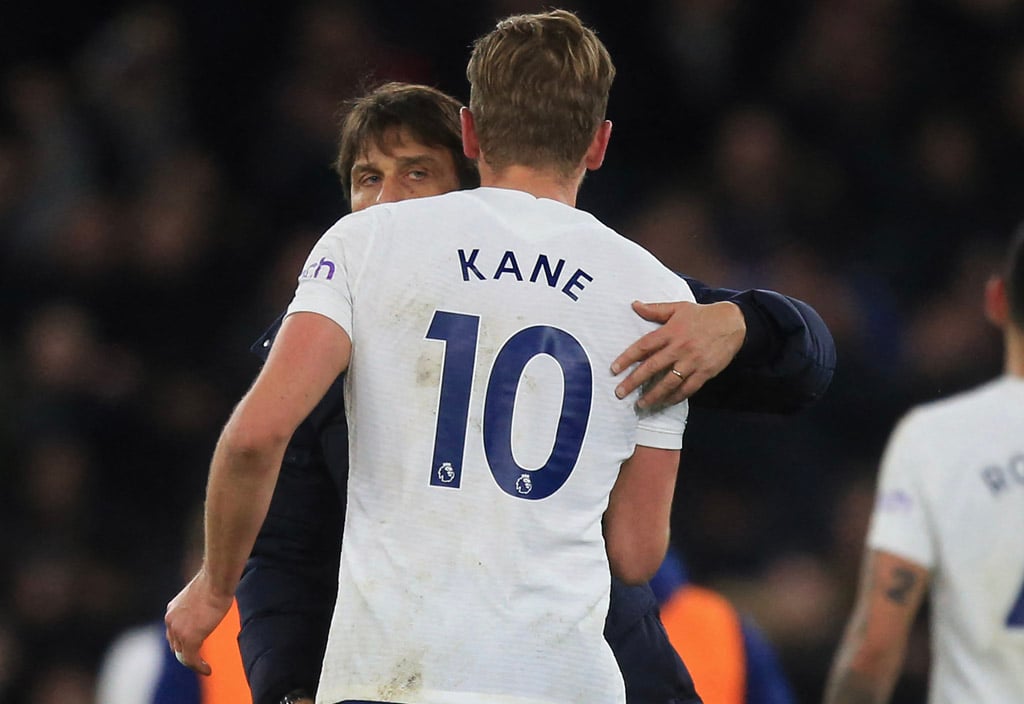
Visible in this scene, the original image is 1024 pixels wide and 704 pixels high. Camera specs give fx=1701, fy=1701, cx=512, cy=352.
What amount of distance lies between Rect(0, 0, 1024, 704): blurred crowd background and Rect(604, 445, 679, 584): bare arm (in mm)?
3589

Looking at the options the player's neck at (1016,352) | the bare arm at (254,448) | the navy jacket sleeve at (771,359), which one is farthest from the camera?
the player's neck at (1016,352)

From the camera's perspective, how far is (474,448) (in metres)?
2.38

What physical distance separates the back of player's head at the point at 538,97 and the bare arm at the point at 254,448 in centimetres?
42

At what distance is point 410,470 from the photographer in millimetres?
2371

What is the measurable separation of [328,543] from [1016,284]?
1446 mm

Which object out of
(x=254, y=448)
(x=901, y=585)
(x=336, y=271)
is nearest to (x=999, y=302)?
(x=901, y=585)

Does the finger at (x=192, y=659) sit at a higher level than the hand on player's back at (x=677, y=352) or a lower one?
lower

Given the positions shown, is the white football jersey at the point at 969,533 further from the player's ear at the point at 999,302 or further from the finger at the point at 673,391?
the finger at the point at 673,391

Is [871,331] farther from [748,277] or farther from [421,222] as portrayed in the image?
[421,222]

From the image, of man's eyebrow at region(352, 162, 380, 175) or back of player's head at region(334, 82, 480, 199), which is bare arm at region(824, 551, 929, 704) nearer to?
back of player's head at region(334, 82, 480, 199)

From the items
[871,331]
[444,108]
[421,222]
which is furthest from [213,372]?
[421,222]

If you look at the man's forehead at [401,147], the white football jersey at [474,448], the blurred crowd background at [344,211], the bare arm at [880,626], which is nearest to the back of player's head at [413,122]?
the man's forehead at [401,147]

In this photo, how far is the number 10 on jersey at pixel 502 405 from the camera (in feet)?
7.81

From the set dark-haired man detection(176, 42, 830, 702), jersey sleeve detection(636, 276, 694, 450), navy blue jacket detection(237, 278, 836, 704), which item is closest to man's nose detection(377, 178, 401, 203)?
navy blue jacket detection(237, 278, 836, 704)
